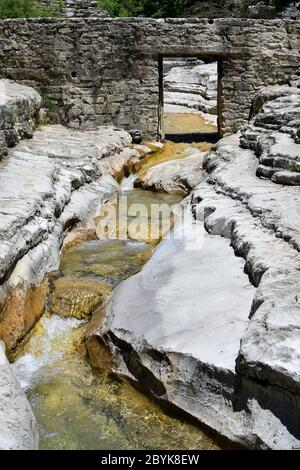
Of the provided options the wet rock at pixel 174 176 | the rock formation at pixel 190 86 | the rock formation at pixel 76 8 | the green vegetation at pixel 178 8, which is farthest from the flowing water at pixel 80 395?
the green vegetation at pixel 178 8

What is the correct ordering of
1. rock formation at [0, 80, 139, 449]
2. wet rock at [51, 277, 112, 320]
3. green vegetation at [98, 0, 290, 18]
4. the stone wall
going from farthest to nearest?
green vegetation at [98, 0, 290, 18]
the stone wall
wet rock at [51, 277, 112, 320]
rock formation at [0, 80, 139, 449]

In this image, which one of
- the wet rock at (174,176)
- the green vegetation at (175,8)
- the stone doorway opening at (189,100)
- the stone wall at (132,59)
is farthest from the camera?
the green vegetation at (175,8)

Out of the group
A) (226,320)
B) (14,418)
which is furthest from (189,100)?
(14,418)

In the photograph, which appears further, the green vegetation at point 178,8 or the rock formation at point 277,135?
the green vegetation at point 178,8

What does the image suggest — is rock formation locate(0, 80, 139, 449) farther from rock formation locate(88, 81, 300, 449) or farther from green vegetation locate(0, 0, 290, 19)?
green vegetation locate(0, 0, 290, 19)

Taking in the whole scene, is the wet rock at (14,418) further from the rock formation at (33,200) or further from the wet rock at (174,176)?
the wet rock at (174,176)

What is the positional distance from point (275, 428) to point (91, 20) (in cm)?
1043

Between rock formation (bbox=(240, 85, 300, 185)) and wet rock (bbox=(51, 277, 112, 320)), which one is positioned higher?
rock formation (bbox=(240, 85, 300, 185))

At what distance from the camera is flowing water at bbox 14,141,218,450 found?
3.89 m

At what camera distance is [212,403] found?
3830mm

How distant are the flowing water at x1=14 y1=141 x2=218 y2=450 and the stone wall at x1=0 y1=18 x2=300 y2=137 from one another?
6772 mm

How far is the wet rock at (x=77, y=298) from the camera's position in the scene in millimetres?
5645

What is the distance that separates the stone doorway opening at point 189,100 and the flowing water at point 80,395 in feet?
25.1

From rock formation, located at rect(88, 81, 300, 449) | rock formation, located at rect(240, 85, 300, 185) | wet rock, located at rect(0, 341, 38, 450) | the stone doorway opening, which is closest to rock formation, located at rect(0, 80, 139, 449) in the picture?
wet rock, located at rect(0, 341, 38, 450)
